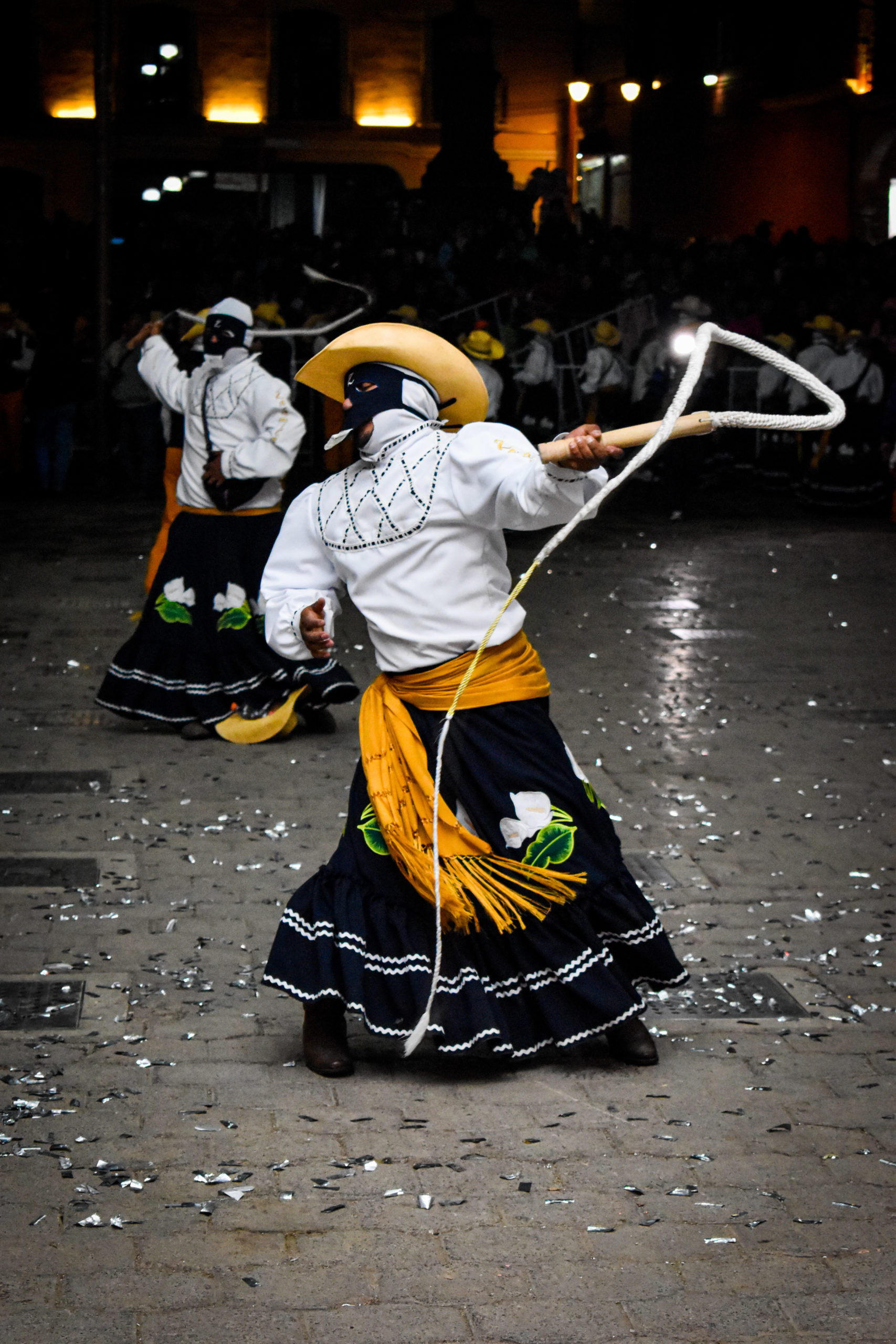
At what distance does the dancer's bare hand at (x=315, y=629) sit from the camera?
449 cm

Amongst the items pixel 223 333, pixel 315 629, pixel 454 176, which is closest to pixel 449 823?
pixel 315 629

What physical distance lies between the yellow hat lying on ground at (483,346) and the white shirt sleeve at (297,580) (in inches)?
466

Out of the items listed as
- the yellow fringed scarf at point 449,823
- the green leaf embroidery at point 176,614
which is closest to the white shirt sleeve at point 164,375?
the green leaf embroidery at point 176,614

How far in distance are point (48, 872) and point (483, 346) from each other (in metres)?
11.0

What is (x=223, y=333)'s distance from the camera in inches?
316

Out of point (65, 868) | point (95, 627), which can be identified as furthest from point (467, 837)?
point (95, 627)

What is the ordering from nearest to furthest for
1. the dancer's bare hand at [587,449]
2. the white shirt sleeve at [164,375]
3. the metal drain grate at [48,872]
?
the dancer's bare hand at [587,449] → the metal drain grate at [48,872] → the white shirt sleeve at [164,375]

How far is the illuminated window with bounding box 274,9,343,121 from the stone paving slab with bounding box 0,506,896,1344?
3133 centimetres

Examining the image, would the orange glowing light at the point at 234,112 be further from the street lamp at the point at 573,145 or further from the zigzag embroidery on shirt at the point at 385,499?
the zigzag embroidery on shirt at the point at 385,499

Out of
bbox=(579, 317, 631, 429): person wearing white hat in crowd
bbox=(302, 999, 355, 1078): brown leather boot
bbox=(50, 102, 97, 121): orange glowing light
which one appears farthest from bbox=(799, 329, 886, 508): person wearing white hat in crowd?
bbox=(50, 102, 97, 121): orange glowing light

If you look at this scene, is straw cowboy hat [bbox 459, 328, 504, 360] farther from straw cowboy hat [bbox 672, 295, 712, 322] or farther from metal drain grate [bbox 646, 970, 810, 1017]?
metal drain grate [bbox 646, 970, 810, 1017]

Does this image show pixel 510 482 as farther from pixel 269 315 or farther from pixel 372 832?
pixel 269 315

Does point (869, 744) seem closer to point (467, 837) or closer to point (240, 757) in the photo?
point (240, 757)

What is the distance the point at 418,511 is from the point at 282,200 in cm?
3194
